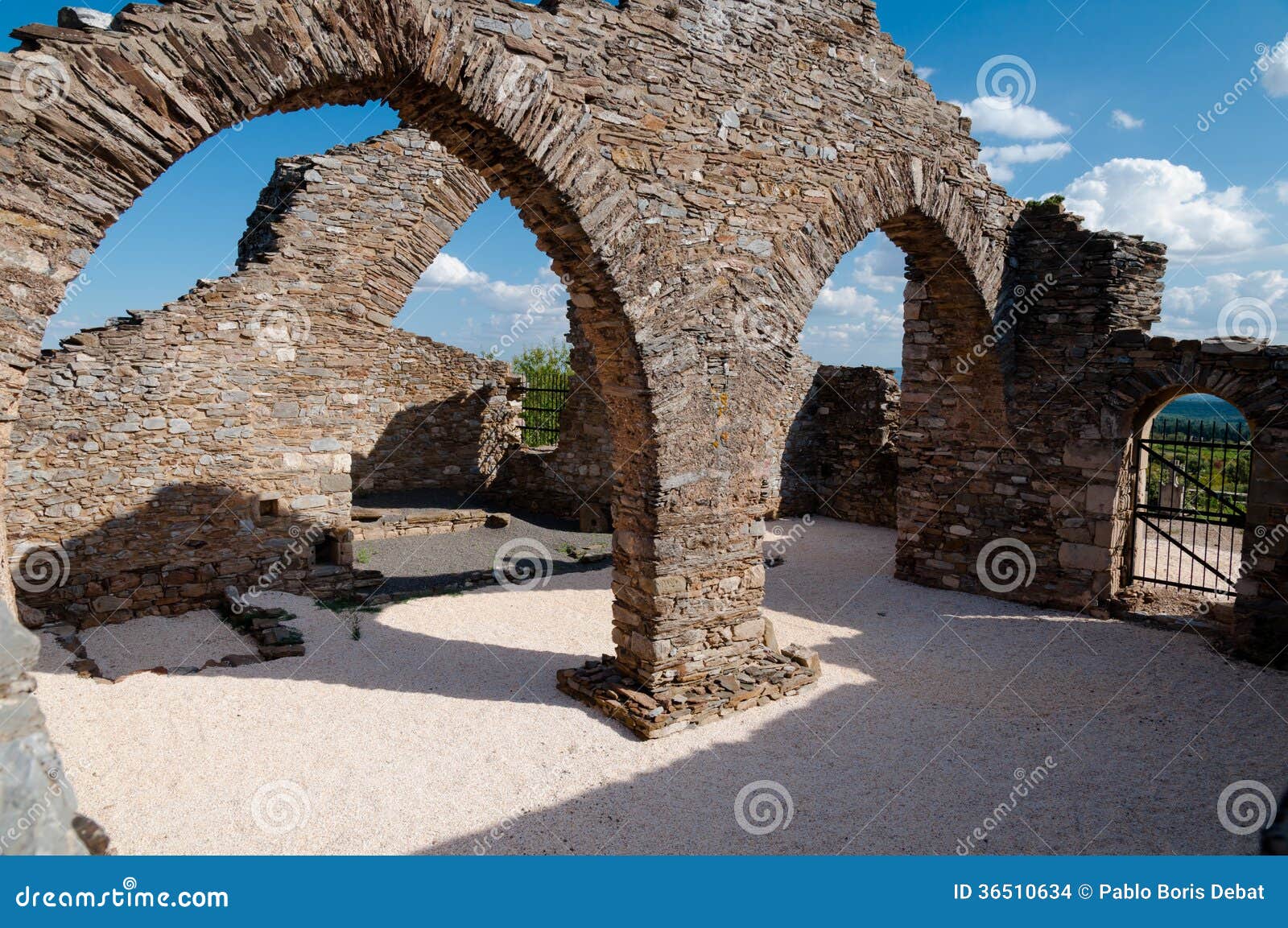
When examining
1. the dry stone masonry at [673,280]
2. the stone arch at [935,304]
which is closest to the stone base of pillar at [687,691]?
the dry stone masonry at [673,280]

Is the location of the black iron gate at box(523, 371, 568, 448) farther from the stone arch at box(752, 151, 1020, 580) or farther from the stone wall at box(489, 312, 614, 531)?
the stone arch at box(752, 151, 1020, 580)

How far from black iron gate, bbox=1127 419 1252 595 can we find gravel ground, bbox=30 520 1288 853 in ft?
4.47

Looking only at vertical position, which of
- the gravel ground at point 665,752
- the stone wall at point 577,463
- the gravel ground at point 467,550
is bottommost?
the gravel ground at point 665,752

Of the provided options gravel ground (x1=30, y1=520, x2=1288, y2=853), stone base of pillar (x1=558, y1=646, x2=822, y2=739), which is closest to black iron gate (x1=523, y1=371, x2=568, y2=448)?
gravel ground (x1=30, y1=520, x2=1288, y2=853)

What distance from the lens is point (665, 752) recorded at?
551 centimetres

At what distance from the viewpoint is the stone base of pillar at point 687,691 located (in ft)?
19.0

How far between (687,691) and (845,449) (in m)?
9.16

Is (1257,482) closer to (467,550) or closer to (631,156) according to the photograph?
(631,156)

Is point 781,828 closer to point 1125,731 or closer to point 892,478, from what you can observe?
point 1125,731

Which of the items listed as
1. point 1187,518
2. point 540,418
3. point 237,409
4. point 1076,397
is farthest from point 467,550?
point 1187,518

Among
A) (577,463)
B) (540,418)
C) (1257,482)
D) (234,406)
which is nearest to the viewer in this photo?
(1257,482)

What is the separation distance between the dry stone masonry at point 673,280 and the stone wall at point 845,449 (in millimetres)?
3807

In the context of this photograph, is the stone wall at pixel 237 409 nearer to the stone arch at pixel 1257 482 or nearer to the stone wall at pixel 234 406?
the stone wall at pixel 234 406

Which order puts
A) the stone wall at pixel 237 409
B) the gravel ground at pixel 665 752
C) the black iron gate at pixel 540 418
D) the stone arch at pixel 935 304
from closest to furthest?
1. the gravel ground at pixel 665 752
2. the stone arch at pixel 935 304
3. the stone wall at pixel 237 409
4. the black iron gate at pixel 540 418
